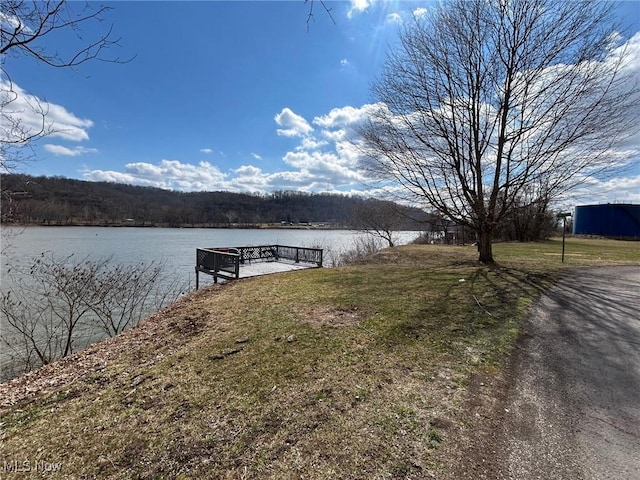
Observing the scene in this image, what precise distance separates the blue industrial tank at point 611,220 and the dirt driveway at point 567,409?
53.6m

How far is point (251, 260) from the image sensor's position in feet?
60.2

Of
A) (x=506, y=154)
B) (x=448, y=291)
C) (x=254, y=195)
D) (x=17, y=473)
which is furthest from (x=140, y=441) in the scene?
(x=254, y=195)

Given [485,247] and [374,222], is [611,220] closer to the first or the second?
[374,222]

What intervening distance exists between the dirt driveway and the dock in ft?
35.3

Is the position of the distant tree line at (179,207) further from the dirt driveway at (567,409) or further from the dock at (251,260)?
the dirt driveway at (567,409)

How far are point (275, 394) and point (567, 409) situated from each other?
2.89 m

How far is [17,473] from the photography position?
9.29ft

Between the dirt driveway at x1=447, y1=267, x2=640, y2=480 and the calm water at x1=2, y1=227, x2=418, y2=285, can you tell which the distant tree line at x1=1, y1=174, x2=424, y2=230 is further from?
the dirt driveway at x1=447, y1=267, x2=640, y2=480

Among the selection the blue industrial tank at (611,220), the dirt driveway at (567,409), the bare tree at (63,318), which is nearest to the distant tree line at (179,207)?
the blue industrial tank at (611,220)

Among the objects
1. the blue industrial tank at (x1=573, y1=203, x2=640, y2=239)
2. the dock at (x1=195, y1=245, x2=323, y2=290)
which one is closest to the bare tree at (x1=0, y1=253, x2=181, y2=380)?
the dock at (x1=195, y1=245, x2=323, y2=290)

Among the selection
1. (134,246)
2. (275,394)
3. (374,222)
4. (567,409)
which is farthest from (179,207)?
(567,409)

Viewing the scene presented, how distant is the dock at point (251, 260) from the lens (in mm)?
14062

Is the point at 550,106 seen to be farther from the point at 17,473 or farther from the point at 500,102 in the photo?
the point at 17,473

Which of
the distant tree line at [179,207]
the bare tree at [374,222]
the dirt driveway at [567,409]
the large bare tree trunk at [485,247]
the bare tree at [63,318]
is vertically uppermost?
the distant tree line at [179,207]
